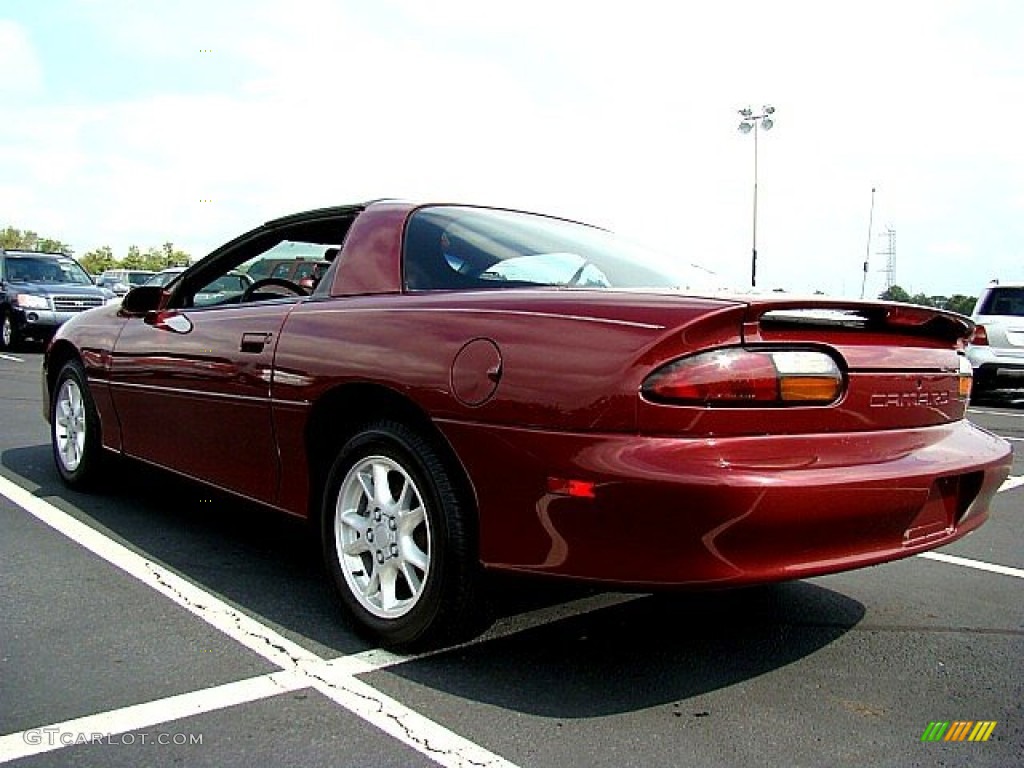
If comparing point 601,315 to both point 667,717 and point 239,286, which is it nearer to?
point 667,717

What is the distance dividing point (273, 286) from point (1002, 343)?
1089 cm

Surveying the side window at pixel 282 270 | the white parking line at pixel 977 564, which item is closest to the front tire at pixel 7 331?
the side window at pixel 282 270

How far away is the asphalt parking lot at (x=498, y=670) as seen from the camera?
95.2 inches

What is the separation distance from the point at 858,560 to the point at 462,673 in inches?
46.1

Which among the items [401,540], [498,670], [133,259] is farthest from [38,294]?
[133,259]

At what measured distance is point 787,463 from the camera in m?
2.46

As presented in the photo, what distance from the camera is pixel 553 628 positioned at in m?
3.25

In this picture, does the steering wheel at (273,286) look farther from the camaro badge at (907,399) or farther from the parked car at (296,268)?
the camaro badge at (907,399)

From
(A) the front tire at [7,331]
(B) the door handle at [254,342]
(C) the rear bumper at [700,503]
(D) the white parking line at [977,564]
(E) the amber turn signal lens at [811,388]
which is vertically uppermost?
(B) the door handle at [254,342]

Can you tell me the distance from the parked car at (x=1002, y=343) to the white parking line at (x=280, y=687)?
1109 centimetres

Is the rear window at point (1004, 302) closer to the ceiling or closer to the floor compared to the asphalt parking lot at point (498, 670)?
closer to the ceiling

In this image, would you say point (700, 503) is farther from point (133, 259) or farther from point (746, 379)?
point (133, 259)

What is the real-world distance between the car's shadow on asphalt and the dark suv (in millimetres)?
12472

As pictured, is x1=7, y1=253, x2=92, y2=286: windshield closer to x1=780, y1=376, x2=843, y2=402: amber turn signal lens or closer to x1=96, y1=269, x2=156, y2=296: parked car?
x1=96, y1=269, x2=156, y2=296: parked car
